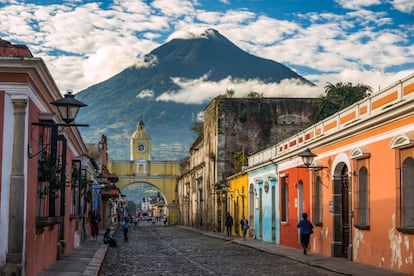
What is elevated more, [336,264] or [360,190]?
[360,190]

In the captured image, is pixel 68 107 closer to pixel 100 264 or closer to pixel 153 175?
pixel 100 264

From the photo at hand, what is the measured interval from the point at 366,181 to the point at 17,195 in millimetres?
9907

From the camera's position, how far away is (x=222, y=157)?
4656 centimetres

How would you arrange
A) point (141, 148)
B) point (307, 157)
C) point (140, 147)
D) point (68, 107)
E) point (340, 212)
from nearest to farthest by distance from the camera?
point (68, 107) < point (340, 212) < point (307, 157) < point (141, 148) < point (140, 147)

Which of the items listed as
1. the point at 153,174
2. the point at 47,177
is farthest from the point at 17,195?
the point at 153,174

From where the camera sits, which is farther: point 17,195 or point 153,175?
point 153,175

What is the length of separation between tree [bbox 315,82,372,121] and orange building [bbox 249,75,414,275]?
18.6 metres

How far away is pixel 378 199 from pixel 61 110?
845 cm

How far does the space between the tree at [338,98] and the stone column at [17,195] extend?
3304cm

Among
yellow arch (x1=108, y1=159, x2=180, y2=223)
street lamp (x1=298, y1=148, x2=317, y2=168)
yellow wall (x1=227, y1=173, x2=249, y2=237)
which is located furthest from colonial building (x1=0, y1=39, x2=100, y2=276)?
yellow arch (x1=108, y1=159, x2=180, y2=223)

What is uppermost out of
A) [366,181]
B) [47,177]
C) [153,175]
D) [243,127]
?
[243,127]

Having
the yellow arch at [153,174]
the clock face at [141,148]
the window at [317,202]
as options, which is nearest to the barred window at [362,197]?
the window at [317,202]

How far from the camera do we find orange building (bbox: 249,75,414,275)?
15672mm

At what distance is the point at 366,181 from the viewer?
61.7 ft
